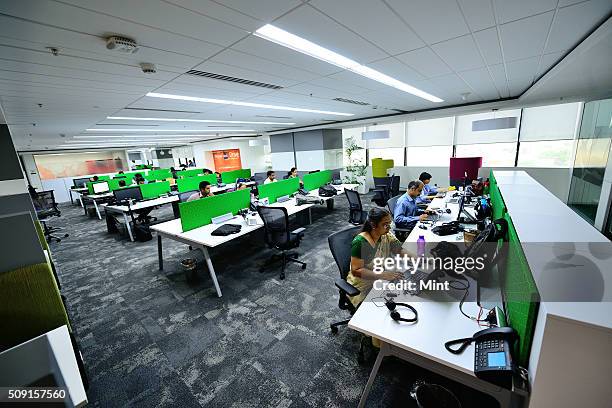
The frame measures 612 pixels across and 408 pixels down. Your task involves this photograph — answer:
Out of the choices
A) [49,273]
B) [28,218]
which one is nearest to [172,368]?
[49,273]

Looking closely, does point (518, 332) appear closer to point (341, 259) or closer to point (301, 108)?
point (341, 259)

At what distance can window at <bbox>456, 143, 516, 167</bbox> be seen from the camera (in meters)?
7.27

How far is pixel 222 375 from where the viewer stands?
195 centimetres

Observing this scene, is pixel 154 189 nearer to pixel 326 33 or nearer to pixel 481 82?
pixel 326 33

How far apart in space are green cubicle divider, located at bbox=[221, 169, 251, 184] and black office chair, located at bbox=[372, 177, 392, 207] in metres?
5.32

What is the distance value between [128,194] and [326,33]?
21.3 feet

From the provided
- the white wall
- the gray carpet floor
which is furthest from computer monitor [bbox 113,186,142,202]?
the white wall

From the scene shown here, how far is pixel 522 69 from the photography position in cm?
346

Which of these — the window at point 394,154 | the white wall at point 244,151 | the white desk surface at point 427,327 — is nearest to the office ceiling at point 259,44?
the white desk surface at point 427,327

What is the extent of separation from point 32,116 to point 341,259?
638 centimetres

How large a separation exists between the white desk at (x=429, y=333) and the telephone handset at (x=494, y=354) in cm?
4

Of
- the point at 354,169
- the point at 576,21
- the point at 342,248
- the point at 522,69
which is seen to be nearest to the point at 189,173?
the point at 354,169

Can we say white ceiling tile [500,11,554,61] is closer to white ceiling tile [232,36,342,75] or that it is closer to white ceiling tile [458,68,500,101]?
white ceiling tile [458,68,500,101]

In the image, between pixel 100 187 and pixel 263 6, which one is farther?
pixel 100 187
